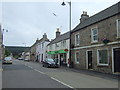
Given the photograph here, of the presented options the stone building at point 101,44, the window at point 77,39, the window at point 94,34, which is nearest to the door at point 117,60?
the stone building at point 101,44

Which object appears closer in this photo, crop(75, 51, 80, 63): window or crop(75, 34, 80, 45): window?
crop(75, 51, 80, 63): window

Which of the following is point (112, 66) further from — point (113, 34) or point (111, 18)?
point (111, 18)

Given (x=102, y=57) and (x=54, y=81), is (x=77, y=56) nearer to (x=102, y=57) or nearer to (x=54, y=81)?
(x=102, y=57)

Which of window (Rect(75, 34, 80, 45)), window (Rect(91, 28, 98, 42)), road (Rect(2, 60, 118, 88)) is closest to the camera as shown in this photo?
road (Rect(2, 60, 118, 88))

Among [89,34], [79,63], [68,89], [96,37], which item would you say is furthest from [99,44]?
[68,89]

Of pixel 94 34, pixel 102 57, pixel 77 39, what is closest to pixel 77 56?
pixel 77 39

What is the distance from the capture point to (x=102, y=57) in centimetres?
1948

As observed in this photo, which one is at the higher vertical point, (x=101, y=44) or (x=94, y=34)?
(x=94, y=34)

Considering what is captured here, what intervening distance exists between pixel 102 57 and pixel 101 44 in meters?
1.48

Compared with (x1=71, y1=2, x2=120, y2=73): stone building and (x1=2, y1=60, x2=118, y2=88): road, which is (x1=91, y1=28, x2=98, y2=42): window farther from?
(x1=2, y1=60, x2=118, y2=88): road

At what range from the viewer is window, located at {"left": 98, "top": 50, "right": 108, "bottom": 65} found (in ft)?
61.5

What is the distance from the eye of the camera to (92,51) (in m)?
21.3

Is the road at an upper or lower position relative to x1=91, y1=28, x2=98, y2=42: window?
lower

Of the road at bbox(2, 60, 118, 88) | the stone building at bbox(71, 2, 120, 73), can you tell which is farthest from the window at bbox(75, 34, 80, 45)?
the road at bbox(2, 60, 118, 88)
